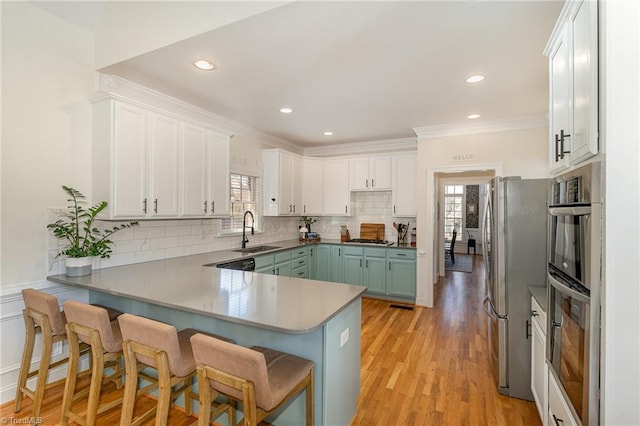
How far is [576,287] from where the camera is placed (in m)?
1.23

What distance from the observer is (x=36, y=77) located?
2.39 m

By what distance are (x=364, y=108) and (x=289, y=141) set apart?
209cm

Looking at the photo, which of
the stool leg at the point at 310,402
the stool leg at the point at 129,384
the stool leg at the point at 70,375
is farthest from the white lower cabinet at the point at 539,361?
the stool leg at the point at 70,375

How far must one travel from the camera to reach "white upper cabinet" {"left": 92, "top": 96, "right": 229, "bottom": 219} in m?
2.59

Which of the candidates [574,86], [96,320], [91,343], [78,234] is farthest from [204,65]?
[574,86]

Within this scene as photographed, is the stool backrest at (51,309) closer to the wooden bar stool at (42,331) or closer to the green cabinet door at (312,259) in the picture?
the wooden bar stool at (42,331)

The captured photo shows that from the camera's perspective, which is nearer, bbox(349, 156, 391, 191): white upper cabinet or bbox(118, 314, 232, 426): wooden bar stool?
bbox(118, 314, 232, 426): wooden bar stool

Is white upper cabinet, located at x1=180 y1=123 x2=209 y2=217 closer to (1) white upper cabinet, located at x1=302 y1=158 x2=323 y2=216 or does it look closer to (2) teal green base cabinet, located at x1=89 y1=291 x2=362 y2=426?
(2) teal green base cabinet, located at x1=89 y1=291 x2=362 y2=426

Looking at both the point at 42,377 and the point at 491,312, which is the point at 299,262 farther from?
the point at 42,377

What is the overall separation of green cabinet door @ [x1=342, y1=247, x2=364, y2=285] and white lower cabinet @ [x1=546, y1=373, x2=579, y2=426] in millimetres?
3321

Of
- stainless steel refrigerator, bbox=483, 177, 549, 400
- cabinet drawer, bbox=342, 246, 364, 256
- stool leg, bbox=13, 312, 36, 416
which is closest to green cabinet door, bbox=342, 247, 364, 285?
cabinet drawer, bbox=342, 246, 364, 256

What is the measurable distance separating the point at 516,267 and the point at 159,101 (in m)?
3.68

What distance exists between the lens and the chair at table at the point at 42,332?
2.00 metres

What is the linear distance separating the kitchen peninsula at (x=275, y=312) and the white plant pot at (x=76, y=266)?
7 cm
